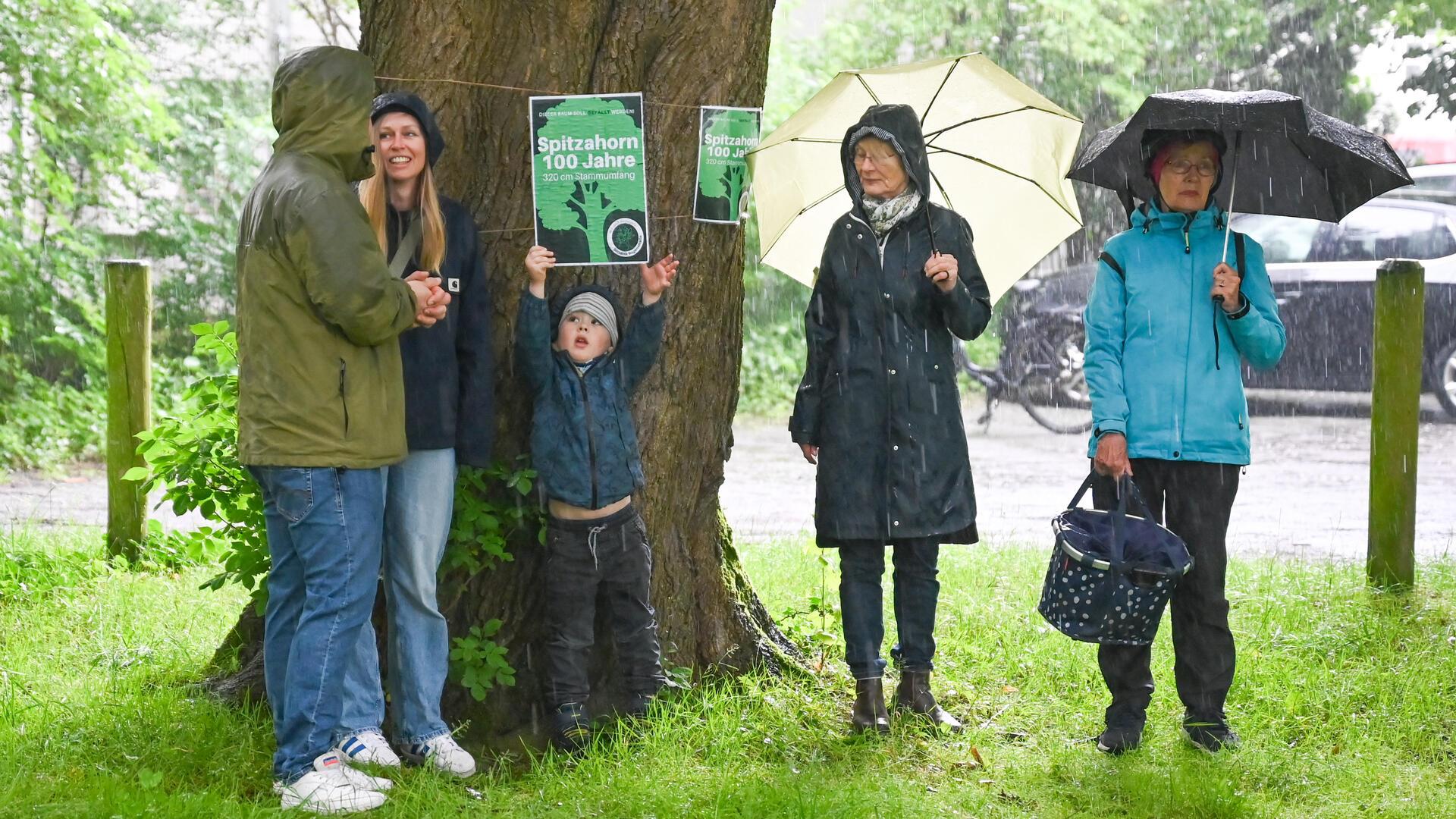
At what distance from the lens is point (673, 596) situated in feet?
15.8

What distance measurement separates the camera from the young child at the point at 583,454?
14.0 feet

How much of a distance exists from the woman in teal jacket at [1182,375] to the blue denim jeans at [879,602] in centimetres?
58

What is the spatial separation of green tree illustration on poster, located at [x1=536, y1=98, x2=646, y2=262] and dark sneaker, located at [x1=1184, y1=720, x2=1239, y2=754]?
2.37 m

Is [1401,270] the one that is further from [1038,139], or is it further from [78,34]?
[78,34]

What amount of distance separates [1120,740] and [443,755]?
208 centimetres

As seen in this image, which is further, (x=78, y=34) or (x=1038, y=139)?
(x=78, y=34)

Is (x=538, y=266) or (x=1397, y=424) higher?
(x=538, y=266)

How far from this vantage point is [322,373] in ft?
Answer: 12.2

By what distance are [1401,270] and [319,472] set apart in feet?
15.4

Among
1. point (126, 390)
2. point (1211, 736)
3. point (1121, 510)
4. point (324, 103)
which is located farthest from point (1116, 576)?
point (126, 390)

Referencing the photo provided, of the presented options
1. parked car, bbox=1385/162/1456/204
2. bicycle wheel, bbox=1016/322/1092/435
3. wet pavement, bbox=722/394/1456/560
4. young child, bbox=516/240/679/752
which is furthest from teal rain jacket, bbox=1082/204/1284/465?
parked car, bbox=1385/162/1456/204

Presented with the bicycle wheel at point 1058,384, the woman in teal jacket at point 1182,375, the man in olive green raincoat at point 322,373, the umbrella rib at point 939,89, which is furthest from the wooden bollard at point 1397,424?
the bicycle wheel at point 1058,384

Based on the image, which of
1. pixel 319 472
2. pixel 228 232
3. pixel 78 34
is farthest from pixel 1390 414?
pixel 228 232

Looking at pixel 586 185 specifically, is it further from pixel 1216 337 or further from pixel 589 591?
pixel 1216 337
